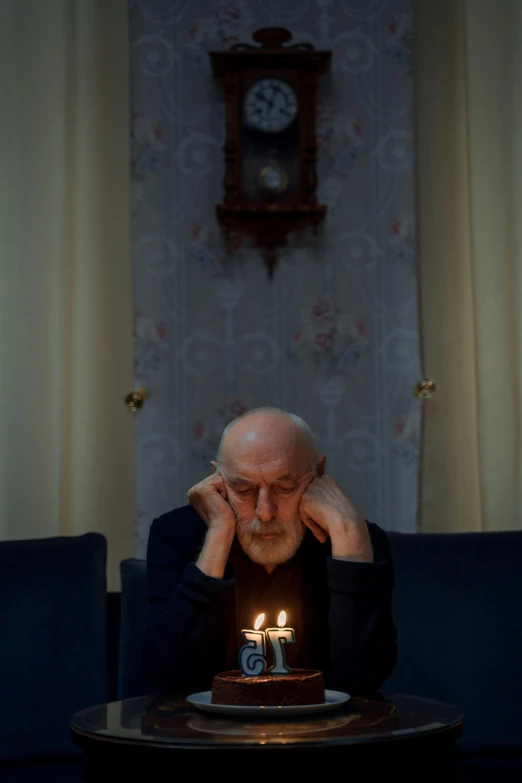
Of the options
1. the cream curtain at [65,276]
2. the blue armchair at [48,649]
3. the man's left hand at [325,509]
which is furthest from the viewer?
the cream curtain at [65,276]

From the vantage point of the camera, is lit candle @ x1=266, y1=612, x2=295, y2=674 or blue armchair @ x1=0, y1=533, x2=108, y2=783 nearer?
lit candle @ x1=266, y1=612, x2=295, y2=674

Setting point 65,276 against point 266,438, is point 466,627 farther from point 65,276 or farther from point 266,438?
point 65,276

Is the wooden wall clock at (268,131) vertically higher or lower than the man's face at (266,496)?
higher

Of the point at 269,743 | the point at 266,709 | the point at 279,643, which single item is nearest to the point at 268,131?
the point at 279,643

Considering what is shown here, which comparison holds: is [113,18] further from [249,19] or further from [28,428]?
[28,428]

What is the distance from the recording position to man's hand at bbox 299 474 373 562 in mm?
2059

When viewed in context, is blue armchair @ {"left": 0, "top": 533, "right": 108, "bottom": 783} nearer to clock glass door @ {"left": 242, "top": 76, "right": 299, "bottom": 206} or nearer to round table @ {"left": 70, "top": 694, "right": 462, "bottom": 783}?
round table @ {"left": 70, "top": 694, "right": 462, "bottom": 783}

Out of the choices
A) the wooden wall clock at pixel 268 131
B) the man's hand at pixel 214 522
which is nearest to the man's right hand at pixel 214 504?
the man's hand at pixel 214 522

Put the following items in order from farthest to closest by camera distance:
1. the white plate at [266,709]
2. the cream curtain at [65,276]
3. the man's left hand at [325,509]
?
1. the cream curtain at [65,276]
2. the man's left hand at [325,509]
3. the white plate at [266,709]

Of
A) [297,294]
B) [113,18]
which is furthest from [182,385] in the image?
[113,18]

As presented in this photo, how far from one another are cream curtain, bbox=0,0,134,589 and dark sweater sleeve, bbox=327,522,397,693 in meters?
1.17

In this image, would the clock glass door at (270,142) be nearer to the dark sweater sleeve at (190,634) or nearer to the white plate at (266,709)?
the dark sweater sleeve at (190,634)

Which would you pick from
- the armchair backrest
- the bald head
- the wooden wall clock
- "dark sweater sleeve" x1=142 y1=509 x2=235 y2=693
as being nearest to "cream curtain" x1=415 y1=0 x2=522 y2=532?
the wooden wall clock

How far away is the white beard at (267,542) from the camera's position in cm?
212
